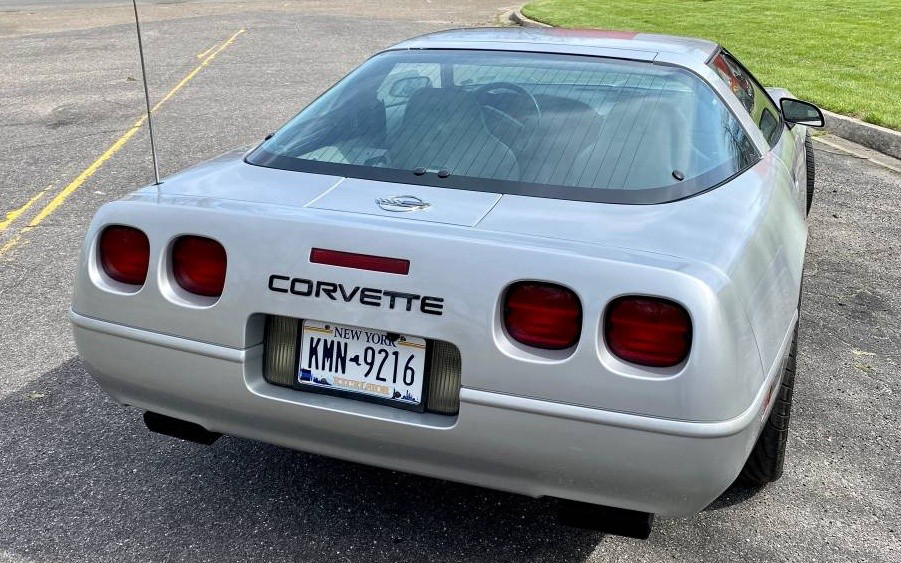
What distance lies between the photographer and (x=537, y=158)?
3.17m

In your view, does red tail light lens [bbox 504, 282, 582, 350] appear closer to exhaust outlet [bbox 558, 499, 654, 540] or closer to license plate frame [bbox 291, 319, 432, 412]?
license plate frame [bbox 291, 319, 432, 412]

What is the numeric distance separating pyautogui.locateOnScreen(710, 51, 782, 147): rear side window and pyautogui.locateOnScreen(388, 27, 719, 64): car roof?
92mm

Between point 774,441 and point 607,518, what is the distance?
0.92 m

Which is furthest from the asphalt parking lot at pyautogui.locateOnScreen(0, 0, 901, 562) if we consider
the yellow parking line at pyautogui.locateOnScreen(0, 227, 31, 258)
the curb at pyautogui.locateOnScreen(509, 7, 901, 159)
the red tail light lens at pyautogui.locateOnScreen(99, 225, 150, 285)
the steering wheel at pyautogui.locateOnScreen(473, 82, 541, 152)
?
the curb at pyautogui.locateOnScreen(509, 7, 901, 159)

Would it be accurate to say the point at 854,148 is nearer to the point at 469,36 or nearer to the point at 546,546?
the point at 469,36

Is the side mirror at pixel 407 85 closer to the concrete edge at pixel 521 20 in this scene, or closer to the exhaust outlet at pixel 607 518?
the exhaust outlet at pixel 607 518

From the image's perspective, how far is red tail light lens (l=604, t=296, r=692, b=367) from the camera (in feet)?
7.94

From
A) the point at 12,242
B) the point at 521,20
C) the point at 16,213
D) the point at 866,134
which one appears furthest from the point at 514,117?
the point at 521,20

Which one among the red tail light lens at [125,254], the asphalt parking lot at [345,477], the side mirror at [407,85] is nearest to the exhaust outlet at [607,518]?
the asphalt parking lot at [345,477]

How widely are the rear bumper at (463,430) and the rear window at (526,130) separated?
2.53 ft

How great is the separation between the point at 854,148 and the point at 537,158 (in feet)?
23.0

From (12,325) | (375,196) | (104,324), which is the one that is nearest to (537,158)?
(375,196)

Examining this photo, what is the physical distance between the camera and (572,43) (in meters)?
3.89

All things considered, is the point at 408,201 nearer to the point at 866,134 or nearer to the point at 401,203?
the point at 401,203
